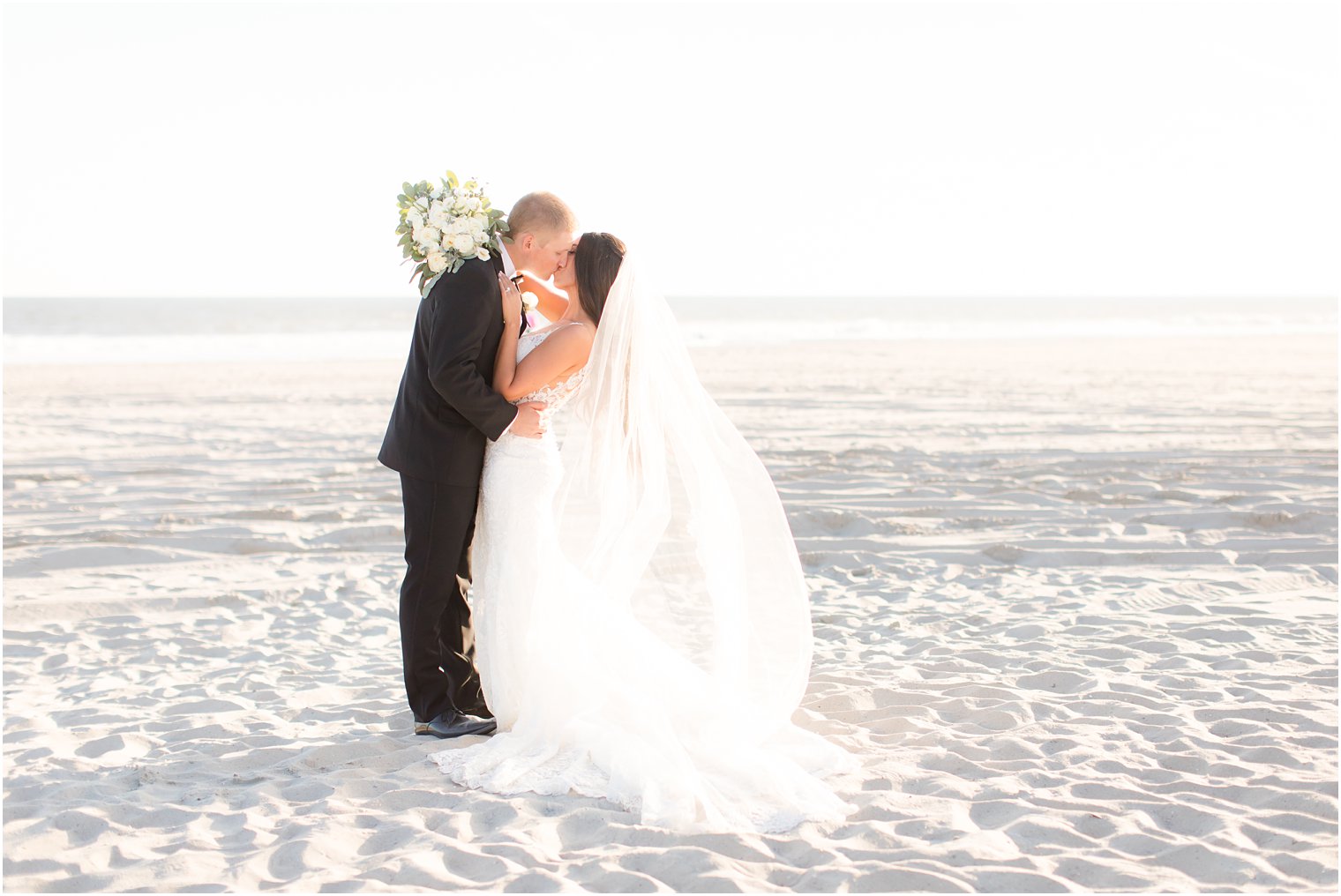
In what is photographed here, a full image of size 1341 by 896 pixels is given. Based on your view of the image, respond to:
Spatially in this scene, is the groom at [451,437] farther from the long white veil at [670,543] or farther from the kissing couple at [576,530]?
the long white veil at [670,543]

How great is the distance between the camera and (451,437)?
14.4 feet

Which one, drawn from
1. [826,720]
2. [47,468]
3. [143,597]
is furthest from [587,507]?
[47,468]

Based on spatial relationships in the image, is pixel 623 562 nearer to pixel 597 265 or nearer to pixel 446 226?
pixel 597 265

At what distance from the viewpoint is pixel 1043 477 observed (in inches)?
380

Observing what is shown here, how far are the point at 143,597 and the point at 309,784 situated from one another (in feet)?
10.6

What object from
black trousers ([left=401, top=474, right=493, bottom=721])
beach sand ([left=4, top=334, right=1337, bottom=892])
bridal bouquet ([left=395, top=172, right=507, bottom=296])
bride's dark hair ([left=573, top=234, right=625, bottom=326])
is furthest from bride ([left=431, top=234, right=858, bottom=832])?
beach sand ([left=4, top=334, right=1337, bottom=892])

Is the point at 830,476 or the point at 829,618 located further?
the point at 830,476

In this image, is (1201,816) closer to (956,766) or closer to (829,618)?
(956,766)

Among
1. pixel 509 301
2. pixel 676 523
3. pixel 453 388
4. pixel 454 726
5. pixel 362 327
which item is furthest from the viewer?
pixel 362 327

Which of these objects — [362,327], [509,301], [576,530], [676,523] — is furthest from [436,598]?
[362,327]

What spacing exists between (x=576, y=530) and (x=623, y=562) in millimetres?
236

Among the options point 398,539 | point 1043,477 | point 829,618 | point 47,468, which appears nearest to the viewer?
point 829,618

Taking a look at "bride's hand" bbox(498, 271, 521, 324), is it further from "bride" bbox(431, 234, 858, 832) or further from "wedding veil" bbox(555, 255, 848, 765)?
"wedding veil" bbox(555, 255, 848, 765)

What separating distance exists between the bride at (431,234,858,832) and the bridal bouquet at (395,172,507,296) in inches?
9.3
